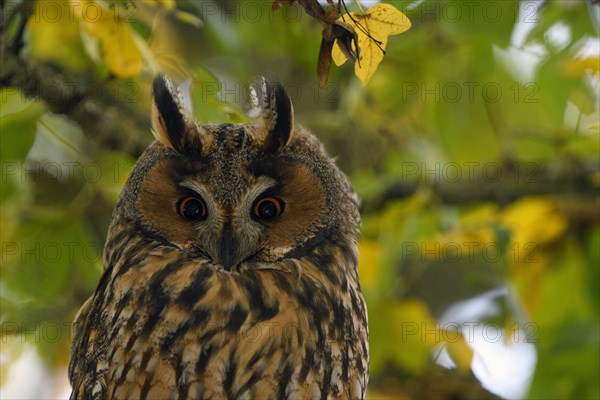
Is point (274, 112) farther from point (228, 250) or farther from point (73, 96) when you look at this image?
point (73, 96)

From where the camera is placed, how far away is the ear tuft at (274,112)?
2777 millimetres

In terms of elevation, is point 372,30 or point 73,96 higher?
point 73,96

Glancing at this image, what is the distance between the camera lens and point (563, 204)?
4.60 metres

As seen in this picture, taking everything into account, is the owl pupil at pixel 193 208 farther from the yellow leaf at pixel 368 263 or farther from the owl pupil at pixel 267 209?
the yellow leaf at pixel 368 263

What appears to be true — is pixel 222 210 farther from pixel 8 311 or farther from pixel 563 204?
pixel 563 204

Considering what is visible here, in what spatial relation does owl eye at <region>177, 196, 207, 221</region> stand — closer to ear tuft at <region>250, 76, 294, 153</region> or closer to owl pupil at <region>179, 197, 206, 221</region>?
owl pupil at <region>179, 197, 206, 221</region>

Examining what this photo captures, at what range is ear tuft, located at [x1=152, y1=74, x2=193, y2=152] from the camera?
9.02ft

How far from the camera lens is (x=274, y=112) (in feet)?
9.11

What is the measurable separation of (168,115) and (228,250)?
429mm

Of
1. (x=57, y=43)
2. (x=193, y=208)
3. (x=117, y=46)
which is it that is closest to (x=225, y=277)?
(x=193, y=208)

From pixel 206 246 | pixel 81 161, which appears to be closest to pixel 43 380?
pixel 81 161

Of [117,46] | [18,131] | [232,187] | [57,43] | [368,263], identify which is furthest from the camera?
[368,263]

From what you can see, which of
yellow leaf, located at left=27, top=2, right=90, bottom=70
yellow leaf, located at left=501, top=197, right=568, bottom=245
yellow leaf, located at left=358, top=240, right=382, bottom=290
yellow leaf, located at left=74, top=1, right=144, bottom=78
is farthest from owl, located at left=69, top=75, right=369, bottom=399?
yellow leaf, located at left=501, top=197, right=568, bottom=245

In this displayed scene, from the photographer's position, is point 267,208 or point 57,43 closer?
point 267,208
